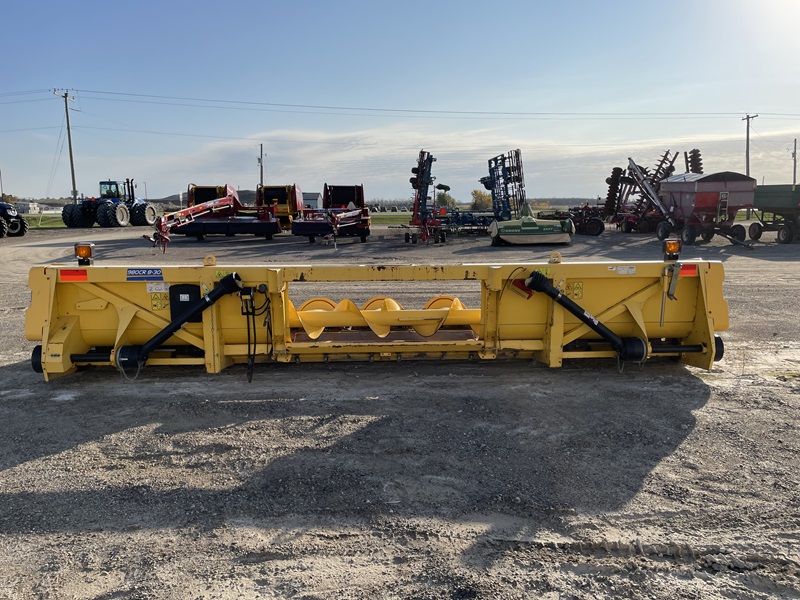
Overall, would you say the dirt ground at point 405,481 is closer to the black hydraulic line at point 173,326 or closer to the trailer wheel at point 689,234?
the black hydraulic line at point 173,326

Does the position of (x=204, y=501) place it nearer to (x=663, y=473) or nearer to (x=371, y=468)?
(x=371, y=468)

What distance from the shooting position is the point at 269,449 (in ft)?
13.1

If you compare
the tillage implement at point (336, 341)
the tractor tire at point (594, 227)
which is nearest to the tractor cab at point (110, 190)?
the tractor tire at point (594, 227)

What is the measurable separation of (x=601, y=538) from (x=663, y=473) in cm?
91

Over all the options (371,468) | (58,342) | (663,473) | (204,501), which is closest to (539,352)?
(663,473)

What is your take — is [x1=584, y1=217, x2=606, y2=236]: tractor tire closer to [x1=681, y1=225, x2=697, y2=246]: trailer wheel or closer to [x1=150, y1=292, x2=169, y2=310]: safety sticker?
[x1=681, y1=225, x2=697, y2=246]: trailer wheel

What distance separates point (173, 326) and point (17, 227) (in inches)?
1016

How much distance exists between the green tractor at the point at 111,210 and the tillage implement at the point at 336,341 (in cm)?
2814

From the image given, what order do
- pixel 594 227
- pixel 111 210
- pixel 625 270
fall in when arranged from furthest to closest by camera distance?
pixel 111 210 → pixel 594 227 → pixel 625 270

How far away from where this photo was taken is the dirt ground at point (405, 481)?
8.97ft

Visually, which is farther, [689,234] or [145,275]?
[689,234]

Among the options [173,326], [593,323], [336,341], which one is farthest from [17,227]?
[593,323]

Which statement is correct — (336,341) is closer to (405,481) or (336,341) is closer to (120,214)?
(405,481)

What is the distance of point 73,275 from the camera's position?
17.5 feet
